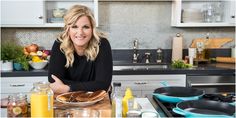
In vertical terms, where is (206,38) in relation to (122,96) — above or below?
above

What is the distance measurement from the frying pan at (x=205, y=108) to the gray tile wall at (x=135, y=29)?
2305mm

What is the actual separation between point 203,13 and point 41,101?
9.42ft

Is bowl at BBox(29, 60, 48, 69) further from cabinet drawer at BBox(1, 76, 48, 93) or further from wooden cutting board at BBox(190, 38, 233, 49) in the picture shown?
wooden cutting board at BBox(190, 38, 233, 49)

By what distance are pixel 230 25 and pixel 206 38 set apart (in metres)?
0.37

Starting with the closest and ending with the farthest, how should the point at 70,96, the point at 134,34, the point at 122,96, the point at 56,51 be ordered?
1. the point at 122,96
2. the point at 70,96
3. the point at 56,51
4. the point at 134,34

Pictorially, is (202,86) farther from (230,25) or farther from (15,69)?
(15,69)

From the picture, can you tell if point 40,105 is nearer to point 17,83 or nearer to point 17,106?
point 17,106

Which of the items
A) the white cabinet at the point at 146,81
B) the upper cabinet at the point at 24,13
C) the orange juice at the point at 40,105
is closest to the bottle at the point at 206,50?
the white cabinet at the point at 146,81

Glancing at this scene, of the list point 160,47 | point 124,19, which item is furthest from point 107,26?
point 160,47

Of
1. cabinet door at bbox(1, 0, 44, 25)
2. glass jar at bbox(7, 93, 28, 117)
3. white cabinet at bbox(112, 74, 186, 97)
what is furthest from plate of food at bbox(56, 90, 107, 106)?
cabinet door at bbox(1, 0, 44, 25)

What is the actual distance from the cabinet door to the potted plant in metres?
0.34

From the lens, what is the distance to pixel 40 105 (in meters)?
1.22

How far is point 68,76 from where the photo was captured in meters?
2.15

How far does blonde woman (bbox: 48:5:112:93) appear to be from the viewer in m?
2.00
